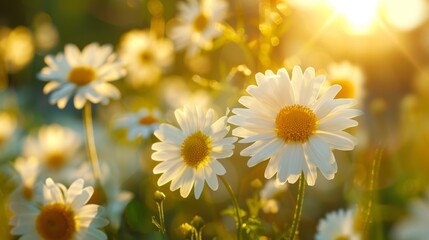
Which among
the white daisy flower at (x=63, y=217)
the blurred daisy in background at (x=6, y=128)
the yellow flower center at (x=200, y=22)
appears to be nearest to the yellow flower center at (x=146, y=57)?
the blurred daisy in background at (x=6, y=128)

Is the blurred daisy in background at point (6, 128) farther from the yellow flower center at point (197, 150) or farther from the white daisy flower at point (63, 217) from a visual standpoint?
the yellow flower center at point (197, 150)

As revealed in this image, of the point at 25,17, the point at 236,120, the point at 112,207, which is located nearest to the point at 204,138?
the point at 236,120

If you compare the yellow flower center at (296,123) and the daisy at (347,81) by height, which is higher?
the daisy at (347,81)

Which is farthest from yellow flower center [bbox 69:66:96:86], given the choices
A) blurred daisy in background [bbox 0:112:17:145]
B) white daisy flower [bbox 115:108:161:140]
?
blurred daisy in background [bbox 0:112:17:145]

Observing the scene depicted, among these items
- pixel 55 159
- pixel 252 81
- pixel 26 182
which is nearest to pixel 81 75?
pixel 26 182

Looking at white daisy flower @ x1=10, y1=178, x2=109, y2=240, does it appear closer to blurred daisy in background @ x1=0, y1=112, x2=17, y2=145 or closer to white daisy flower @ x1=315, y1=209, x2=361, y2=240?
white daisy flower @ x1=315, y1=209, x2=361, y2=240

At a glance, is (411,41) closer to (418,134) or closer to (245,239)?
(418,134)

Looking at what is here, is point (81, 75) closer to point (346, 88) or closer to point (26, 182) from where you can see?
point (26, 182)
